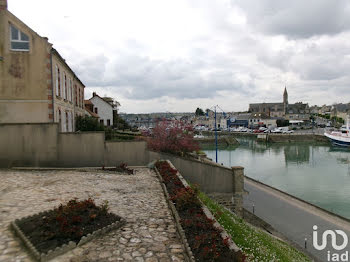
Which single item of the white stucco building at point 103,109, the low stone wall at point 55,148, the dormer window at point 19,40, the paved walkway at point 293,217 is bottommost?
the paved walkway at point 293,217

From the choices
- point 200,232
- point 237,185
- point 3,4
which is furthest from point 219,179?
point 3,4

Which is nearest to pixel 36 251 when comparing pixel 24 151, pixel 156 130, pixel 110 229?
pixel 110 229

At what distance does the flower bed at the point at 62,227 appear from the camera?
5.07m

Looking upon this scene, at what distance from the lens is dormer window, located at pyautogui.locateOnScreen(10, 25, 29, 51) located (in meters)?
14.5

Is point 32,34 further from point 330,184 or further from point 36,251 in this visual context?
point 330,184

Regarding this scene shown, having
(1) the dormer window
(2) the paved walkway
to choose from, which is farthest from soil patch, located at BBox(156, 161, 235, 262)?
(1) the dormer window

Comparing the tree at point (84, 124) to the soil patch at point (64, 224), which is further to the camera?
the tree at point (84, 124)

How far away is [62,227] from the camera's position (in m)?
5.46

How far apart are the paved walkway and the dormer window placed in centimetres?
1650

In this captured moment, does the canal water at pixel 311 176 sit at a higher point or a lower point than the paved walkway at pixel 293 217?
lower

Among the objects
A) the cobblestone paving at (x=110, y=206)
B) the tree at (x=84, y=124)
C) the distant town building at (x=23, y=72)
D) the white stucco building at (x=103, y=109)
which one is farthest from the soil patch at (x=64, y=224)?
the white stucco building at (x=103, y=109)

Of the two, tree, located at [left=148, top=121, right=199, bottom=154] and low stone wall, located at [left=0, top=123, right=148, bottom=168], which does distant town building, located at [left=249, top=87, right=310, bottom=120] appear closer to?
tree, located at [left=148, top=121, right=199, bottom=154]

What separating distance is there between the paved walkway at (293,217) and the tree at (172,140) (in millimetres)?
5805

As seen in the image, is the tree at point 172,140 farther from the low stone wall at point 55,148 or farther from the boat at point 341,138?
the boat at point 341,138
